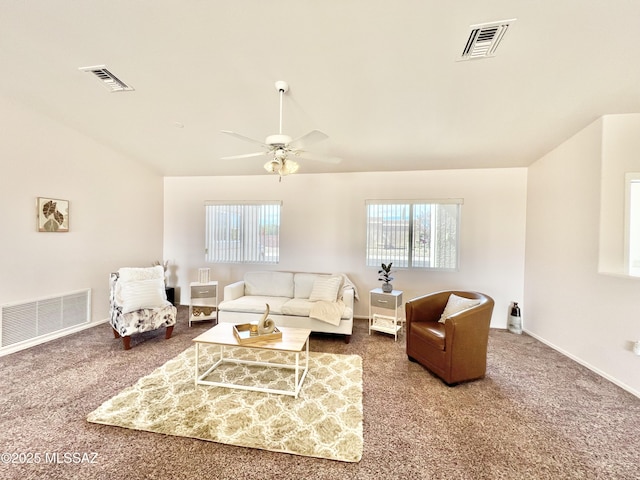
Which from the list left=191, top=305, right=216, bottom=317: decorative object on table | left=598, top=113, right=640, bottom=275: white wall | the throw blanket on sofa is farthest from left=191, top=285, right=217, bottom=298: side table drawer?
left=598, top=113, right=640, bottom=275: white wall

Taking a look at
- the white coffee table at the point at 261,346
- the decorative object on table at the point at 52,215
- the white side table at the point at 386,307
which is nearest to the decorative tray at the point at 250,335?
the white coffee table at the point at 261,346

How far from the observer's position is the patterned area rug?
1804mm

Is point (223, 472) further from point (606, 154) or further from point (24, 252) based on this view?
point (606, 154)

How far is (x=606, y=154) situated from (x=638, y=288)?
1.40 m

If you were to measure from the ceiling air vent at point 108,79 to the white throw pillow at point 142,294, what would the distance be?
2332mm

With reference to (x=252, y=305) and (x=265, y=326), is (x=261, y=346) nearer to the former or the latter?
(x=265, y=326)

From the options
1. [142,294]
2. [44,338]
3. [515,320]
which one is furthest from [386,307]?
[44,338]

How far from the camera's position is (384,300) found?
374 centimetres

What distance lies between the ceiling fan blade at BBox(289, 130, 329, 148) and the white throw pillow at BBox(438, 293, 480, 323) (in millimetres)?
2225

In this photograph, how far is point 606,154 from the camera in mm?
2691

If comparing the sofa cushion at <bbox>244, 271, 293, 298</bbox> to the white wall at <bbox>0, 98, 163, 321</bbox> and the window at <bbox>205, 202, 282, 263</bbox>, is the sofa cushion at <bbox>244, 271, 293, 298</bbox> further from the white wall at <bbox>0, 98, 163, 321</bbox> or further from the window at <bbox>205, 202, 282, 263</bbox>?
the white wall at <bbox>0, 98, 163, 321</bbox>

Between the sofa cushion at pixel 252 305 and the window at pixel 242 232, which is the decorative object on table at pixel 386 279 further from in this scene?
the window at pixel 242 232

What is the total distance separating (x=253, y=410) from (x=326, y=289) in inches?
78.6

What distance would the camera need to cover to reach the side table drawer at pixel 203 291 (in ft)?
13.6
